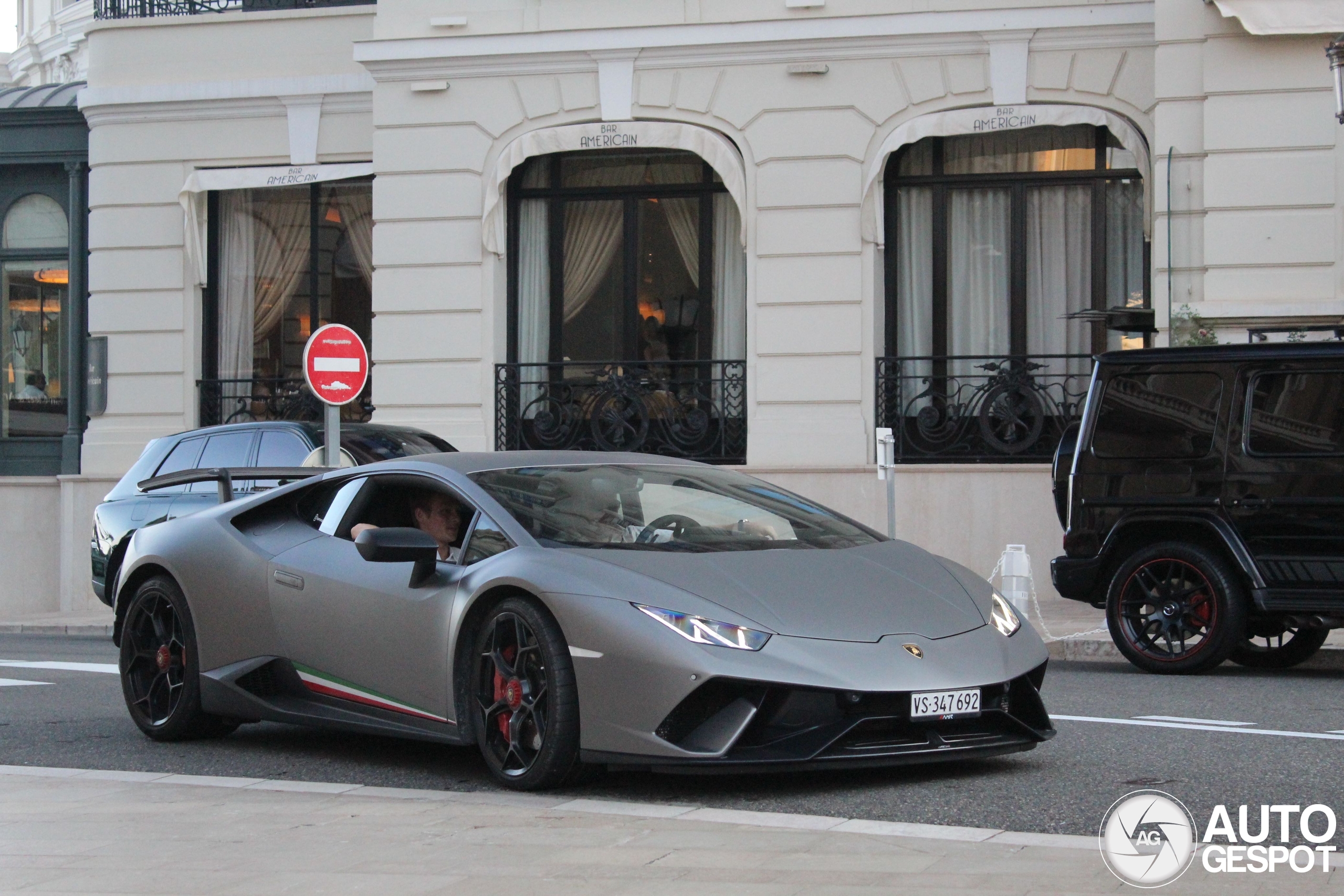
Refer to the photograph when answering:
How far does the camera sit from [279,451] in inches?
545

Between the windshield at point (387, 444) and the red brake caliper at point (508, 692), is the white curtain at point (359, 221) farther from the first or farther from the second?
the red brake caliper at point (508, 692)

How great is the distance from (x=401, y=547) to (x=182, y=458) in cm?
834

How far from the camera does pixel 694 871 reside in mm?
4770

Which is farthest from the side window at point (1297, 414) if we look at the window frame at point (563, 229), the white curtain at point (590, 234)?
the white curtain at point (590, 234)

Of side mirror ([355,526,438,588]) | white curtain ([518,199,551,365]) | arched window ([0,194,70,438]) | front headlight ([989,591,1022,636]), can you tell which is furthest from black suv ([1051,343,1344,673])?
arched window ([0,194,70,438])

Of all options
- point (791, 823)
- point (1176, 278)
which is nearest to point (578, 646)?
point (791, 823)

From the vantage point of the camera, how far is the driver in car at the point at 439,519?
274 inches

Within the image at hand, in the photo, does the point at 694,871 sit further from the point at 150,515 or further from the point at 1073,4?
the point at 1073,4

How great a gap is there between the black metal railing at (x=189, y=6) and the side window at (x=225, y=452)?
811 centimetres

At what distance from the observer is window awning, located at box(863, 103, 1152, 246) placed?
56.6 ft

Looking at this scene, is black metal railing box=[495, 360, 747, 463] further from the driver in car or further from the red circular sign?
the driver in car

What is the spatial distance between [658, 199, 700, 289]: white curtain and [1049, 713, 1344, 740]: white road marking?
11.7 metres

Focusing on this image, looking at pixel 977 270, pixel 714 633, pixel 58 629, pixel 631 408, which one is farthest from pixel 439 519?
pixel 977 270

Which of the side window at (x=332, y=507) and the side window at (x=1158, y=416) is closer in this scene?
the side window at (x=332, y=507)
